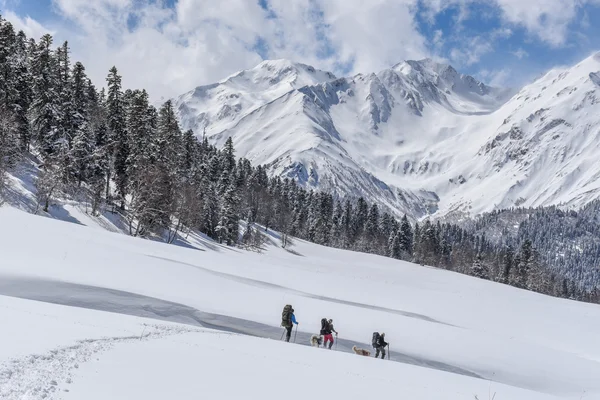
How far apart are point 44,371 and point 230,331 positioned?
1361cm

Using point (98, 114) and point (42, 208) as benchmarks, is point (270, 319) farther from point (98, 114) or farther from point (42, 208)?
point (98, 114)

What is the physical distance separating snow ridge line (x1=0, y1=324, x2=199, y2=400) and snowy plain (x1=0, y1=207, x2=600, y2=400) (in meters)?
0.04

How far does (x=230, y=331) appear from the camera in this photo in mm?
21688

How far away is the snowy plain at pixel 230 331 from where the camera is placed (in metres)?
9.72

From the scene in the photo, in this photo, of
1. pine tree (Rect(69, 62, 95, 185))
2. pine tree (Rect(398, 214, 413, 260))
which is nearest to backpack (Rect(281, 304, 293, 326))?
pine tree (Rect(69, 62, 95, 185))

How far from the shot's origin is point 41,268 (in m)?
22.1

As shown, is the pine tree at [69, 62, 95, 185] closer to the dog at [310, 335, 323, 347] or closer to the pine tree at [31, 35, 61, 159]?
the pine tree at [31, 35, 61, 159]

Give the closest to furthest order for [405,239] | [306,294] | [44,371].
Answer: [44,371] < [306,294] < [405,239]

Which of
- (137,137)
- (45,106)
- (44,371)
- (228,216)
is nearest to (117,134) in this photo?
(137,137)

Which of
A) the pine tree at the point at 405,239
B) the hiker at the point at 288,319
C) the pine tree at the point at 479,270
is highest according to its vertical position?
the pine tree at the point at 405,239

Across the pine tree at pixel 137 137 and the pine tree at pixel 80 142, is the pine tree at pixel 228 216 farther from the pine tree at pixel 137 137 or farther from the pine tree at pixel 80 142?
the pine tree at pixel 80 142

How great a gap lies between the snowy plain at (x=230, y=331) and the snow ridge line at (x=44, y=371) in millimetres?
35

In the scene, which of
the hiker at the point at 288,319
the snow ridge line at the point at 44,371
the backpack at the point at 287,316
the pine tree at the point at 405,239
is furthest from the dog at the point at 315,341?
the pine tree at the point at 405,239

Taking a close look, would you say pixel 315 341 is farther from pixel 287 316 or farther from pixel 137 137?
pixel 137 137
